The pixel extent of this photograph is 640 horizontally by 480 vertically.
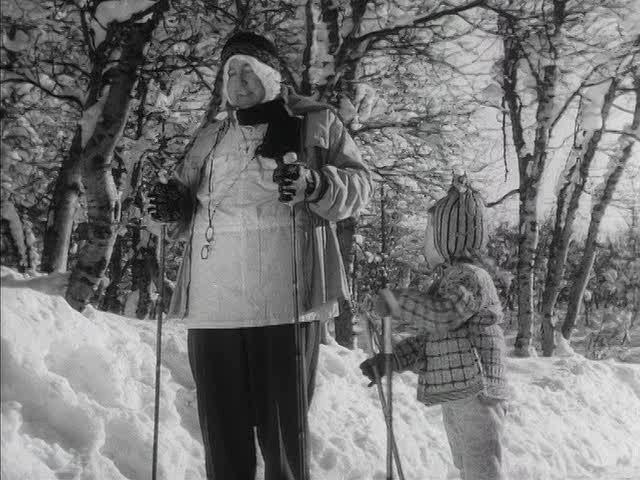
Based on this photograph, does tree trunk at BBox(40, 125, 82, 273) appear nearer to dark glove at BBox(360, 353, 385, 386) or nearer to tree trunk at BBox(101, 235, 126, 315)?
dark glove at BBox(360, 353, 385, 386)

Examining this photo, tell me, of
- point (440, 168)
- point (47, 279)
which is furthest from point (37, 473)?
point (440, 168)

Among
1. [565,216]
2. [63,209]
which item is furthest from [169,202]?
[565,216]

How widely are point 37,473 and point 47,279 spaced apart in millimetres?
652

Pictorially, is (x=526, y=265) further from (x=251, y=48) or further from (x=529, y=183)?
(x=251, y=48)

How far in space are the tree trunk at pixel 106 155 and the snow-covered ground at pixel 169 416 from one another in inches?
16.6

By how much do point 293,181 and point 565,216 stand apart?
35.6 ft

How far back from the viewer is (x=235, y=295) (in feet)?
6.15

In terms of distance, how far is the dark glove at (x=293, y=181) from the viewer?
67.6 inches

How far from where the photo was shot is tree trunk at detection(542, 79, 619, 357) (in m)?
10.4

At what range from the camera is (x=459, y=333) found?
2.39 m

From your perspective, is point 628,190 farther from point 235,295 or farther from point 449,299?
point 235,295

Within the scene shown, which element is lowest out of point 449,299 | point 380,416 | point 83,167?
point 380,416

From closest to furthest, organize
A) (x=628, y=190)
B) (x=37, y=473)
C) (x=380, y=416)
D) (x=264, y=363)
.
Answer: (x=264, y=363), (x=37, y=473), (x=380, y=416), (x=628, y=190)

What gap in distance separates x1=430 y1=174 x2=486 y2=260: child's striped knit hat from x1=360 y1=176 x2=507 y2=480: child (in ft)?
0.19
